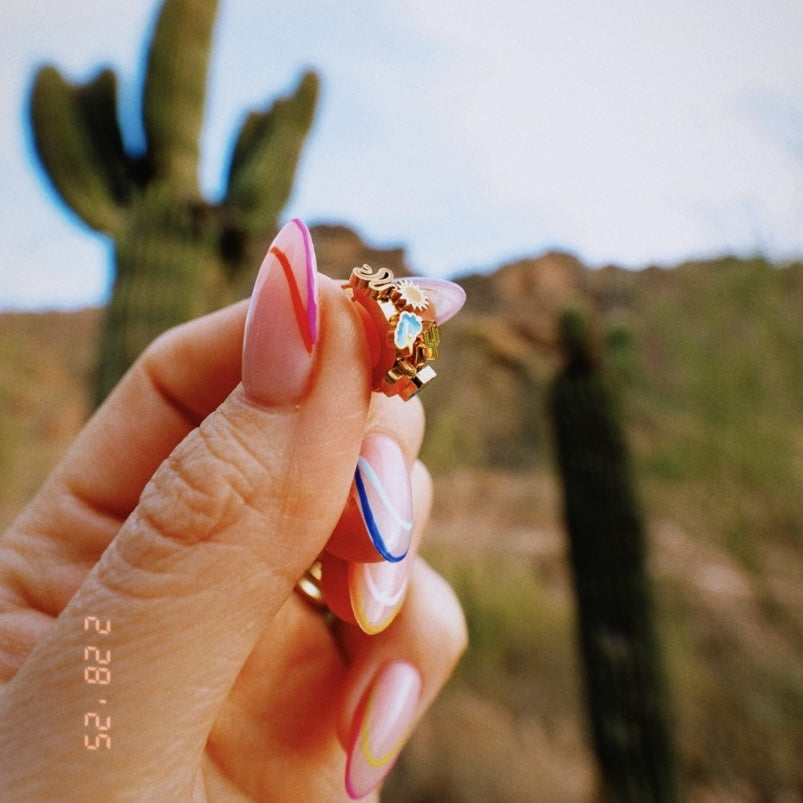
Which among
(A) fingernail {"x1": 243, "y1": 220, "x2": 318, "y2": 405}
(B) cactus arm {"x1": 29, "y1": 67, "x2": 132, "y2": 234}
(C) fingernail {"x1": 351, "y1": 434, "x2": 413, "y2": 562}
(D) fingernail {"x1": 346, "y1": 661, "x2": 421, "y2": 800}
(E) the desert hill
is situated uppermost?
(A) fingernail {"x1": 243, "y1": 220, "x2": 318, "y2": 405}

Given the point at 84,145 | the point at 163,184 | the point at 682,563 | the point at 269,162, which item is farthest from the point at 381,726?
the point at 682,563

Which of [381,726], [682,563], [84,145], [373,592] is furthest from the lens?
[682,563]

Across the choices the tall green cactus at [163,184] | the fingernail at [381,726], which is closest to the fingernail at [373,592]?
the fingernail at [381,726]

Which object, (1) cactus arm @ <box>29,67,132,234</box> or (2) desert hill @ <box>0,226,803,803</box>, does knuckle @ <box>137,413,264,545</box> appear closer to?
(2) desert hill @ <box>0,226,803,803</box>

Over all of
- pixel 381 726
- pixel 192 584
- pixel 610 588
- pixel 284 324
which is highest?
pixel 284 324

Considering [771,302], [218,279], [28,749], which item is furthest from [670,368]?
[28,749]

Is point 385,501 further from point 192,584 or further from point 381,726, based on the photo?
point 381,726

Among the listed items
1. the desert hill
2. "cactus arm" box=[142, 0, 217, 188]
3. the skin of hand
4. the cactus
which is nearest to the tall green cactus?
"cactus arm" box=[142, 0, 217, 188]
